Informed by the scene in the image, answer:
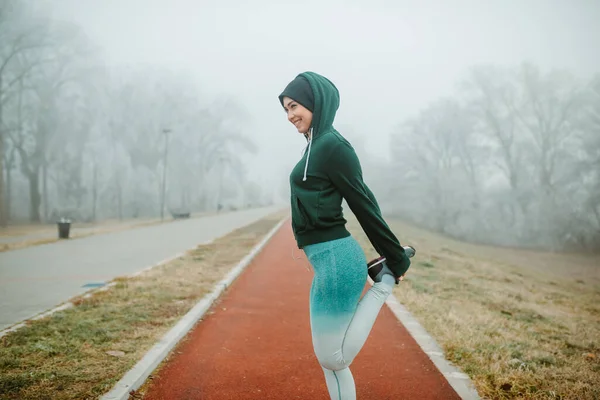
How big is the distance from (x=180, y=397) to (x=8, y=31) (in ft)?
91.5

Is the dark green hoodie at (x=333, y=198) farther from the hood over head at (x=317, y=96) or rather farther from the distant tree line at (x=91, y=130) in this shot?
the distant tree line at (x=91, y=130)

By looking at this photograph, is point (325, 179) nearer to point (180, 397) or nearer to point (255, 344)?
point (180, 397)

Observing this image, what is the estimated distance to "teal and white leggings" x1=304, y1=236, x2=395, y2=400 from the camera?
2.08m

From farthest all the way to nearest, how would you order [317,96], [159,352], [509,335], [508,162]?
1. [508,162]
2. [509,335]
3. [159,352]
4. [317,96]

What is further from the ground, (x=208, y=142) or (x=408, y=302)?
(x=208, y=142)

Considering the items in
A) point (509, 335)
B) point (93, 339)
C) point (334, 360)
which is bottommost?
point (509, 335)

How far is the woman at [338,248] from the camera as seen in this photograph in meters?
2.06

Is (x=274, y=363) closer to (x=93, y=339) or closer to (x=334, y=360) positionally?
(x=93, y=339)

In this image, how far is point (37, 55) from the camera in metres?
27.0

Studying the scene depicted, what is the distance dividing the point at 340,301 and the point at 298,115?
0.99m

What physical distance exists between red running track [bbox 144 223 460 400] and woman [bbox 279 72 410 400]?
1726 millimetres

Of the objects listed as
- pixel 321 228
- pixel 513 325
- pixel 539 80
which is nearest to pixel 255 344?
pixel 321 228

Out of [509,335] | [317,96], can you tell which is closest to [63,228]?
[509,335]

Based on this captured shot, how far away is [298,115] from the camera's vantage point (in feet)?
7.44
